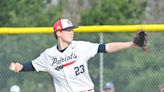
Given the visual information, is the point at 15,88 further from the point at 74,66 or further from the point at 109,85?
the point at 74,66

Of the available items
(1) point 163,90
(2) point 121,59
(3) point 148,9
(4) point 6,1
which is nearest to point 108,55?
(2) point 121,59

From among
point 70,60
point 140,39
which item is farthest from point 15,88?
point 140,39

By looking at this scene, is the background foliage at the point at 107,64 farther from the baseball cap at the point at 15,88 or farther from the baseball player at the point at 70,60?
the baseball player at the point at 70,60

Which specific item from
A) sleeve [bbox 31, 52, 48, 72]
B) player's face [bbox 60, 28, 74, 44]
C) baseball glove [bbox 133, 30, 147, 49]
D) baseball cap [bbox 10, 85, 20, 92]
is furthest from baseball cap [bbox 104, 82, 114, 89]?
baseball glove [bbox 133, 30, 147, 49]

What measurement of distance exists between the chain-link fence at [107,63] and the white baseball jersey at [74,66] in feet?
3.57

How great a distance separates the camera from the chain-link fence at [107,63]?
10125 millimetres

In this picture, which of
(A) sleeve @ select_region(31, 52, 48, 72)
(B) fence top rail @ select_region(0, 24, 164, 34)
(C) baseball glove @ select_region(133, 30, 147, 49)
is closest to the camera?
(C) baseball glove @ select_region(133, 30, 147, 49)

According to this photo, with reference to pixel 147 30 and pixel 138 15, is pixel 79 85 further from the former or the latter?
pixel 138 15

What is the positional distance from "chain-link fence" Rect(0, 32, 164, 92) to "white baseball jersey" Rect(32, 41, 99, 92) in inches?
42.9

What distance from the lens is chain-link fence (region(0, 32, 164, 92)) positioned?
10125mm

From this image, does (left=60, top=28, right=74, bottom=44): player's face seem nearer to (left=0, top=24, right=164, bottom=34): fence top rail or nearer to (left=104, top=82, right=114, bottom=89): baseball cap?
(left=0, top=24, right=164, bottom=34): fence top rail

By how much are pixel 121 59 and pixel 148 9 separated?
11078 mm

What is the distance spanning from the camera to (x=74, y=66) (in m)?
9.13

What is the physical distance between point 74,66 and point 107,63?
140 cm
